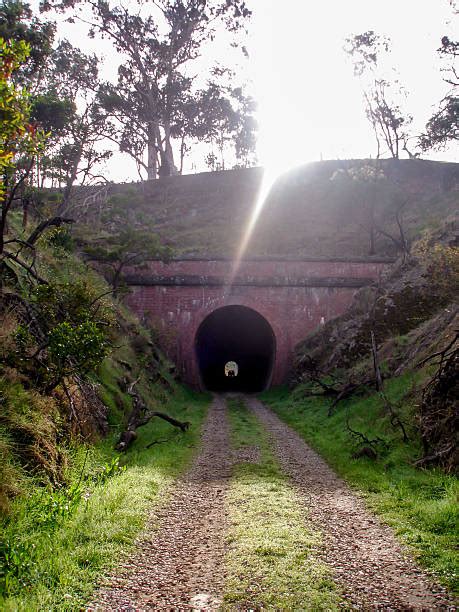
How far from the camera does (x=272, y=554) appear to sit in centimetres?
441

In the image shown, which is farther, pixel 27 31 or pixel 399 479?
pixel 27 31

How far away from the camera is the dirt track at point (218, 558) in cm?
373

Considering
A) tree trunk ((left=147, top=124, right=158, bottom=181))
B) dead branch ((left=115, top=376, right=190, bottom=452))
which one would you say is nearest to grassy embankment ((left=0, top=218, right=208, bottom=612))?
dead branch ((left=115, top=376, right=190, bottom=452))

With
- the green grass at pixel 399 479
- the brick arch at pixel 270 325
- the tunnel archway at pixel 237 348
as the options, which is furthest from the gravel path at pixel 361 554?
the tunnel archway at pixel 237 348

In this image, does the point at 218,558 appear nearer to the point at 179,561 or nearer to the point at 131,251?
the point at 179,561

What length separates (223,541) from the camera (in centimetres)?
485

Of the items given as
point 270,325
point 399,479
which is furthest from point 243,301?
point 399,479

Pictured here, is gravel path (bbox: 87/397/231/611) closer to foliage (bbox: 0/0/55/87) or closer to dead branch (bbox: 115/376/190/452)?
dead branch (bbox: 115/376/190/452)

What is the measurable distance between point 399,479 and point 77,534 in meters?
4.58

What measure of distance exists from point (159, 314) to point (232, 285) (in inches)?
140

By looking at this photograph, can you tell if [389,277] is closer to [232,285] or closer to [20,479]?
[232,285]

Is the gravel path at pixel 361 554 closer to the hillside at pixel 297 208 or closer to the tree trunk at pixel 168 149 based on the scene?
the hillside at pixel 297 208

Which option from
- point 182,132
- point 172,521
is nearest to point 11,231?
point 172,521

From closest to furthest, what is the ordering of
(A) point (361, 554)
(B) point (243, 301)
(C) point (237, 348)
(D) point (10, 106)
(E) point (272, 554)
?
(E) point (272, 554)
(A) point (361, 554)
(D) point (10, 106)
(B) point (243, 301)
(C) point (237, 348)
